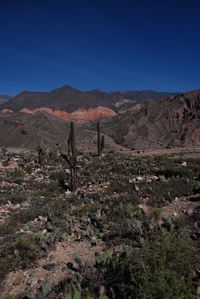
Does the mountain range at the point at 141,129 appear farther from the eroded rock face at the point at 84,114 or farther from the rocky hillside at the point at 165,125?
the eroded rock face at the point at 84,114

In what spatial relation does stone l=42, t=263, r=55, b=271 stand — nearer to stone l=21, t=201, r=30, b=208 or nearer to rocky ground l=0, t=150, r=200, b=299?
rocky ground l=0, t=150, r=200, b=299

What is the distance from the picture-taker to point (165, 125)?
157ft

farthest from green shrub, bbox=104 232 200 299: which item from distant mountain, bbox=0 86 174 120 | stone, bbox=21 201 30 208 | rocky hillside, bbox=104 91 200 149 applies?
distant mountain, bbox=0 86 174 120

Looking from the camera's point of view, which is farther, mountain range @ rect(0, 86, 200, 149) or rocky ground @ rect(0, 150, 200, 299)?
mountain range @ rect(0, 86, 200, 149)

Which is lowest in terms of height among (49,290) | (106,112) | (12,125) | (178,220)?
(49,290)

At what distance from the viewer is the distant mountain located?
3556 inches

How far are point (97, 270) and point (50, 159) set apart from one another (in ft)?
59.2

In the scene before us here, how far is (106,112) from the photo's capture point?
3501 inches

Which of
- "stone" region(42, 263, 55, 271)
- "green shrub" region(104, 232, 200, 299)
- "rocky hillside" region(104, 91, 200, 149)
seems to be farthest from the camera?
"rocky hillside" region(104, 91, 200, 149)

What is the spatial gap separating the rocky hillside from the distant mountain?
35.0 m

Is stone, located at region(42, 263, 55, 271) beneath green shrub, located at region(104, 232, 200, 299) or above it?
beneath

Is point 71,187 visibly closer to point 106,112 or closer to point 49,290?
point 49,290

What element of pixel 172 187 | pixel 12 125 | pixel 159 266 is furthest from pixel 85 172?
pixel 12 125

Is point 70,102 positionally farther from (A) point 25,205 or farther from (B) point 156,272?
(B) point 156,272
